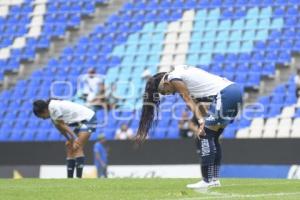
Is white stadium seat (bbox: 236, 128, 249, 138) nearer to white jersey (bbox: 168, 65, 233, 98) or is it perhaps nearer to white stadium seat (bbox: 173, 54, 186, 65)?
white stadium seat (bbox: 173, 54, 186, 65)

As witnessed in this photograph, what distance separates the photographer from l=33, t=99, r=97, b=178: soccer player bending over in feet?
51.2

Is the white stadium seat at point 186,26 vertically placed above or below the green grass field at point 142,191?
above

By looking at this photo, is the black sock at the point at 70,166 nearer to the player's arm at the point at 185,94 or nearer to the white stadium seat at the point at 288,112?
the player's arm at the point at 185,94

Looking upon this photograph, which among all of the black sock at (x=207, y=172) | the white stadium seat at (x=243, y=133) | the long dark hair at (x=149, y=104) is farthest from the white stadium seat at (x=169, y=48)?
the black sock at (x=207, y=172)

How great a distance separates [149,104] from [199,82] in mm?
761

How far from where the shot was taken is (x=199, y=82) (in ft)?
36.1

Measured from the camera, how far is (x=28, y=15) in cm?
2998

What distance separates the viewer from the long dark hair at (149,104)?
11.0 m

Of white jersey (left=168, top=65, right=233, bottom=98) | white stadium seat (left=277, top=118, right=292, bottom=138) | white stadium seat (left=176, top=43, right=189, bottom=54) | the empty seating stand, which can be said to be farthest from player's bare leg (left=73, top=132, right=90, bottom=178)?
white stadium seat (left=176, top=43, right=189, bottom=54)

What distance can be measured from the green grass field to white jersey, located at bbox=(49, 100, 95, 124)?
3144 mm

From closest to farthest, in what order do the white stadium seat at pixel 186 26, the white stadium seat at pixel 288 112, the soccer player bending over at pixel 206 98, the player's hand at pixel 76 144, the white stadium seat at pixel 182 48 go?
the soccer player bending over at pixel 206 98 → the player's hand at pixel 76 144 → the white stadium seat at pixel 288 112 → the white stadium seat at pixel 182 48 → the white stadium seat at pixel 186 26

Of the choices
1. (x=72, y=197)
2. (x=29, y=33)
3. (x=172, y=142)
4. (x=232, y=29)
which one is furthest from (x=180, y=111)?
(x=72, y=197)

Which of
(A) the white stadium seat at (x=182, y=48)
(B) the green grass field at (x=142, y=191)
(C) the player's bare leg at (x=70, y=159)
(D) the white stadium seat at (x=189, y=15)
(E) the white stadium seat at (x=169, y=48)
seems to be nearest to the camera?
(B) the green grass field at (x=142, y=191)

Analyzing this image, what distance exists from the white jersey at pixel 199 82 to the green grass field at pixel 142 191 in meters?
1.34
